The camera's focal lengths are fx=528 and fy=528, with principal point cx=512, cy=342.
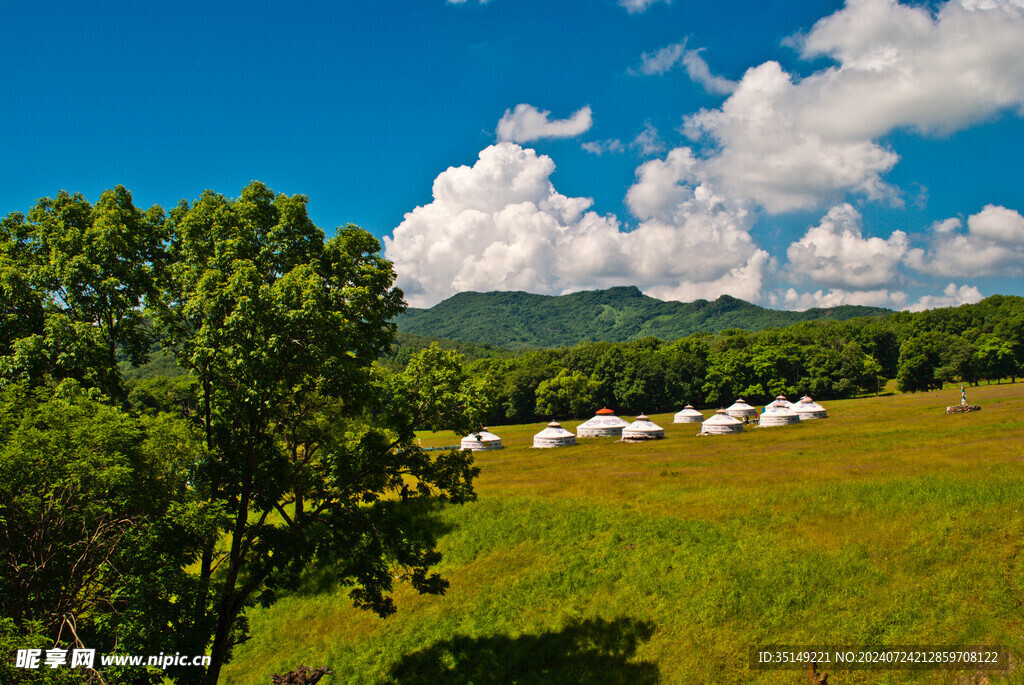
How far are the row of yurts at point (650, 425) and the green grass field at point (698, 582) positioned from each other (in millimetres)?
24627

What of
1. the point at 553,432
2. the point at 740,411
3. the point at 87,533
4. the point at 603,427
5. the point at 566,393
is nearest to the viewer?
the point at 87,533

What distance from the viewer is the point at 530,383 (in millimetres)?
105875

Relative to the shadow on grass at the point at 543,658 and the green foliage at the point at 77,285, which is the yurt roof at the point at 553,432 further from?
the green foliage at the point at 77,285

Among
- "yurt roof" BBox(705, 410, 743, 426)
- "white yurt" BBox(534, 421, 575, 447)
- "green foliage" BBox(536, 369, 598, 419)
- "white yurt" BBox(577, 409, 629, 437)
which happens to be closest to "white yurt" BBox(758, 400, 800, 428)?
"yurt roof" BBox(705, 410, 743, 426)

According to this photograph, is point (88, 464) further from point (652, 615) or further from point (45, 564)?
point (652, 615)

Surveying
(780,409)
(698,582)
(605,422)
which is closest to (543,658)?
(698,582)

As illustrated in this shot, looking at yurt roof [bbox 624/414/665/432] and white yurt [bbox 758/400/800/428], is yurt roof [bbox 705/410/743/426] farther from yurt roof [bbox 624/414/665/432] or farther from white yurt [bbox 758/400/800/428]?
white yurt [bbox 758/400/800/428]

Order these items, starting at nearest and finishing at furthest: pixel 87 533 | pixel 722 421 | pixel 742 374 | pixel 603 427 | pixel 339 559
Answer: pixel 87 533 < pixel 339 559 < pixel 722 421 < pixel 603 427 < pixel 742 374

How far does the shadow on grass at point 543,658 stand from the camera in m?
18.4

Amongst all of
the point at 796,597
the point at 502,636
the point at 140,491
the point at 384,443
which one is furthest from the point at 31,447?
the point at 796,597

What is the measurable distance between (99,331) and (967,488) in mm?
34116

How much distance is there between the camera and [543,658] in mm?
19594

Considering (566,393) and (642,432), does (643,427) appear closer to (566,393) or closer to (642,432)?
(642,432)

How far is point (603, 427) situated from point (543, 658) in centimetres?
4729
